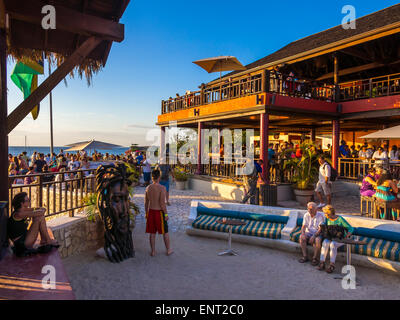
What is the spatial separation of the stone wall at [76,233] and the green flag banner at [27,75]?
3.44 meters

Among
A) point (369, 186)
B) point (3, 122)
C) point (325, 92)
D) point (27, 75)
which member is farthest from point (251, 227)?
point (325, 92)

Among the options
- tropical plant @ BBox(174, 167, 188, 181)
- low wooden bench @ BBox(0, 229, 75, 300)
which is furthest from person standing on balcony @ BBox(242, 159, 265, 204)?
low wooden bench @ BBox(0, 229, 75, 300)

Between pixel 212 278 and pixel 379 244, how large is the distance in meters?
2.99

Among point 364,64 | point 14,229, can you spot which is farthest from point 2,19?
point 364,64

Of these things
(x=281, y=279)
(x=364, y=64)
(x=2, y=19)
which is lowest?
(x=281, y=279)

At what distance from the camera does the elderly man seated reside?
17.1ft

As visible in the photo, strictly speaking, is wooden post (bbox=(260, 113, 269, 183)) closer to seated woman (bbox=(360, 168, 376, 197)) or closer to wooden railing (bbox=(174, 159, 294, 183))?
wooden railing (bbox=(174, 159, 294, 183))

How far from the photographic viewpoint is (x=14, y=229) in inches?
156

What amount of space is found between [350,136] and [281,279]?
58.3ft

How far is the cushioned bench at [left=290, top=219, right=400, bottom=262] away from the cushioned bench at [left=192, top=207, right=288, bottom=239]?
1442 millimetres

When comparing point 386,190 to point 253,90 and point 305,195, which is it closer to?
point 305,195

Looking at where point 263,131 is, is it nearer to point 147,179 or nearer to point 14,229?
point 147,179

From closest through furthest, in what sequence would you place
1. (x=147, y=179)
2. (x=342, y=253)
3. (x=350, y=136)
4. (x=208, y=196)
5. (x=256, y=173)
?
(x=342, y=253) < (x=256, y=173) < (x=208, y=196) < (x=147, y=179) < (x=350, y=136)
